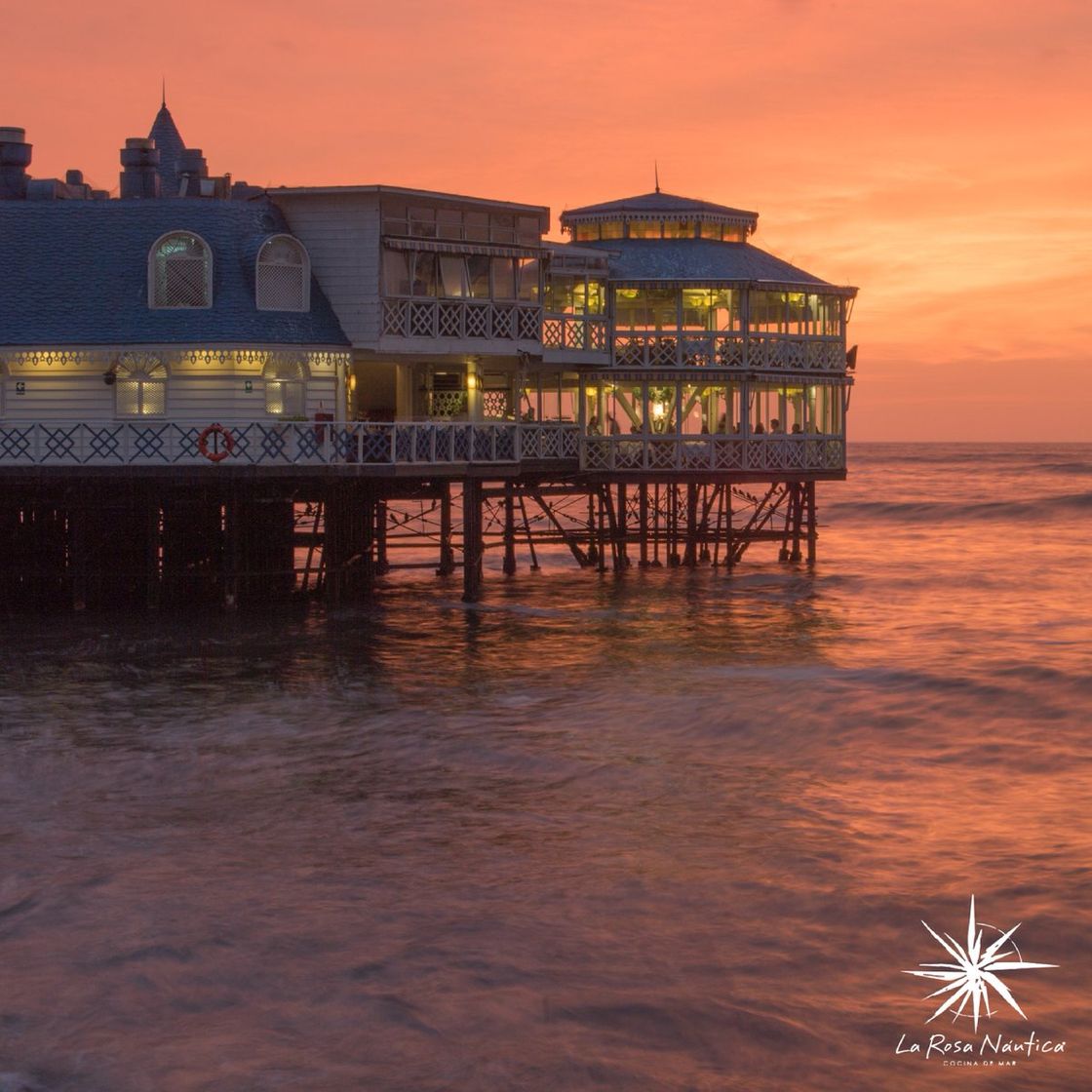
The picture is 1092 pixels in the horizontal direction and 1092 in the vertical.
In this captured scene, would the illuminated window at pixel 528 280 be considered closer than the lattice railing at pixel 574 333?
Yes

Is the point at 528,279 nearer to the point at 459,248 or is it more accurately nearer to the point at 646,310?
the point at 459,248

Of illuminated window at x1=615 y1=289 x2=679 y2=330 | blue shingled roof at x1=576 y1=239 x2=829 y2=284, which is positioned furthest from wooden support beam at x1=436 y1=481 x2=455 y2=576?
blue shingled roof at x1=576 y1=239 x2=829 y2=284

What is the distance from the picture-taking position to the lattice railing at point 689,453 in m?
44.8

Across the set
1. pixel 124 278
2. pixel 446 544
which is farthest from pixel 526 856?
pixel 446 544

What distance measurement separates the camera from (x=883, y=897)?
16.0 metres

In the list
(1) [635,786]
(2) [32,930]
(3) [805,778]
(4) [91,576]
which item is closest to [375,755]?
(1) [635,786]

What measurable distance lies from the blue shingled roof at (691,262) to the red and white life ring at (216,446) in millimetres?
14726

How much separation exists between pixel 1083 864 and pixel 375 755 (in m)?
9.81

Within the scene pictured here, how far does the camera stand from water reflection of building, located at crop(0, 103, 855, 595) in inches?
1372

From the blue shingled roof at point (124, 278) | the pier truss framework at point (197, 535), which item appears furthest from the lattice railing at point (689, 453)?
the blue shingled roof at point (124, 278)

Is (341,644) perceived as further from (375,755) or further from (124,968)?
(124,968)

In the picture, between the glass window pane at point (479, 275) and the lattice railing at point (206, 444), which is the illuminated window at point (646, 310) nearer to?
the glass window pane at point (479, 275)

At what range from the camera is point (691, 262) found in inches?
1818

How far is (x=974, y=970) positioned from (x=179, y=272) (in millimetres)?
26492
